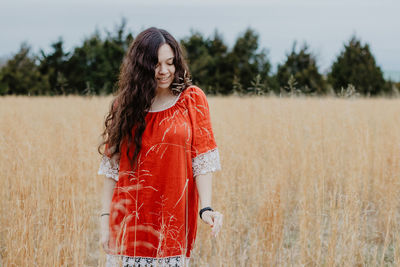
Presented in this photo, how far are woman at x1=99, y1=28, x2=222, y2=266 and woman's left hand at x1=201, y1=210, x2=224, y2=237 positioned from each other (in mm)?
87

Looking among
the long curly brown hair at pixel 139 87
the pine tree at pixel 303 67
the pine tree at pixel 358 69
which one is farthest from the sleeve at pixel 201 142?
the pine tree at pixel 358 69

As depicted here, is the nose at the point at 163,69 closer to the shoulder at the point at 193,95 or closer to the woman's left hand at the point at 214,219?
the shoulder at the point at 193,95

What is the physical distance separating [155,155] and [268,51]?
17.9m

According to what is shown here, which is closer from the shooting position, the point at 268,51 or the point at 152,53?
the point at 152,53

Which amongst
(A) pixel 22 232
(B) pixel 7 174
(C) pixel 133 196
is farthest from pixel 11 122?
(C) pixel 133 196

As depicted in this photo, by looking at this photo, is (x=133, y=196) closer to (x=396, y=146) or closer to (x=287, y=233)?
(x=287, y=233)

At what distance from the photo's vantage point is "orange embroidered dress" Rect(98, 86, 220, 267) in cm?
137

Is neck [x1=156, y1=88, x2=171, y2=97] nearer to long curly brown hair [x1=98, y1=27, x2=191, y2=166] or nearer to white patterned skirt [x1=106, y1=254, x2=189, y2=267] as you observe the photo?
long curly brown hair [x1=98, y1=27, x2=191, y2=166]

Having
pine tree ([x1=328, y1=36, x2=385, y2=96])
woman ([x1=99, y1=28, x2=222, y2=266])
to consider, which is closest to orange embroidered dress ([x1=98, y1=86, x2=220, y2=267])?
woman ([x1=99, y1=28, x2=222, y2=266])

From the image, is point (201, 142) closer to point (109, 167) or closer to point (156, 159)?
point (156, 159)

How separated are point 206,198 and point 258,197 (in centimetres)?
179

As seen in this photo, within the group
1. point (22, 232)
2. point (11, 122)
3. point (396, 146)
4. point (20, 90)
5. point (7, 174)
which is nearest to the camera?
point (22, 232)

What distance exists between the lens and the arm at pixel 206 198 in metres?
1.21

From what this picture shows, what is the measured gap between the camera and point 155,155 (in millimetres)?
1379
